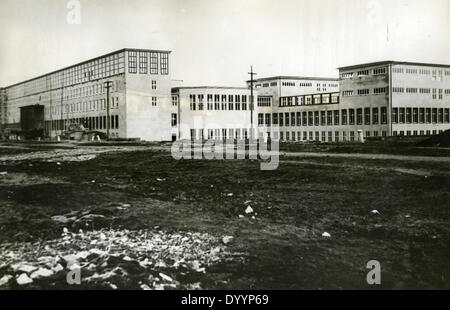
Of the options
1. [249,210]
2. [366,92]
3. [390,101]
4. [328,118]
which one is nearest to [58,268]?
[249,210]

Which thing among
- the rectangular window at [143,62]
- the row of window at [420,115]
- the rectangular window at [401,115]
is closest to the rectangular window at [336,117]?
the row of window at [420,115]

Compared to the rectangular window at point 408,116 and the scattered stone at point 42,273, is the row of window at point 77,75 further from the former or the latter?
the scattered stone at point 42,273

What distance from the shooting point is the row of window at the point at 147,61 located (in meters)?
52.1

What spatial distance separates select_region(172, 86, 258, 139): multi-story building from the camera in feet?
194

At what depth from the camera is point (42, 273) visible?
559 cm

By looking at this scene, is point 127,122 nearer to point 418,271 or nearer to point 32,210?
point 32,210

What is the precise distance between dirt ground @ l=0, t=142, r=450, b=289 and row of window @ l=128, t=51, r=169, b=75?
40.7 metres

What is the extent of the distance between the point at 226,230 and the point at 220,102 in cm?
5377

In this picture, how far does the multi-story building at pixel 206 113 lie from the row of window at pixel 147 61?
6.63m

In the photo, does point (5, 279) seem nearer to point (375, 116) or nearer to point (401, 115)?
point (375, 116)

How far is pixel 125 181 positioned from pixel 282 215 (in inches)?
218

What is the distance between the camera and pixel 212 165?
16531 mm

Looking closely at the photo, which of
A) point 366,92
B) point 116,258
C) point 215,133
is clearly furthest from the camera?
point 215,133

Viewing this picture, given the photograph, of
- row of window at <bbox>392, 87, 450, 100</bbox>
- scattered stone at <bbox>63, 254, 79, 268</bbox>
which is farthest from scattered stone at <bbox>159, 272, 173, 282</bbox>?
row of window at <bbox>392, 87, 450, 100</bbox>
